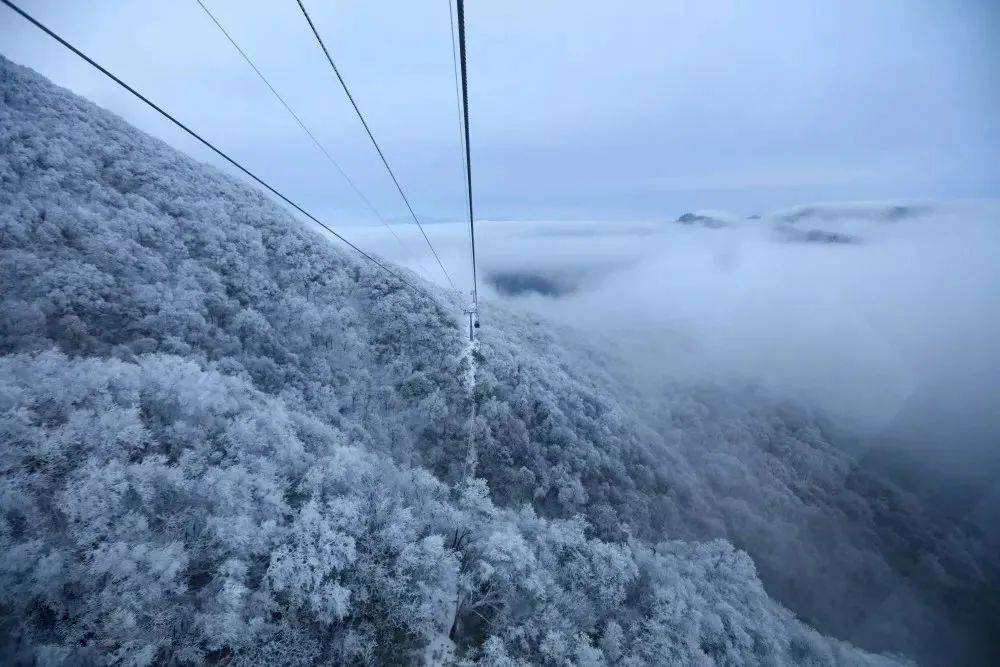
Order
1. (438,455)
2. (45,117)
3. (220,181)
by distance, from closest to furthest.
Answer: (438,455) → (45,117) → (220,181)

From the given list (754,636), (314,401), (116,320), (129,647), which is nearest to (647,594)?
(754,636)

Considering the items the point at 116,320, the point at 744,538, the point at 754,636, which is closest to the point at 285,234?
the point at 116,320

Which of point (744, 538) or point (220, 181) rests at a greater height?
point (220, 181)

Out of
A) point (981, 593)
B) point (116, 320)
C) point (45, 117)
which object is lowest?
point (981, 593)

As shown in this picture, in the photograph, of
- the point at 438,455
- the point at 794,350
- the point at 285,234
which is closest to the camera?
the point at 438,455

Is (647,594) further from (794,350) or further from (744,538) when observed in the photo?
(794,350)

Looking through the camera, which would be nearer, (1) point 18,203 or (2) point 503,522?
(2) point 503,522

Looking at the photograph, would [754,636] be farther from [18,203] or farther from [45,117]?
[45,117]
